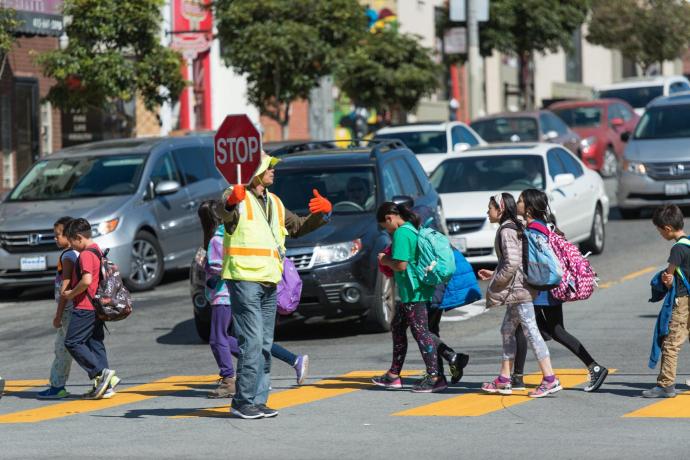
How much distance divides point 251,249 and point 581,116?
2643 cm

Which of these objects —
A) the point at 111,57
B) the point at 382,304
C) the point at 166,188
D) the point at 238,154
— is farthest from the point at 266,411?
the point at 111,57

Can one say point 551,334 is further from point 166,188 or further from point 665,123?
point 665,123

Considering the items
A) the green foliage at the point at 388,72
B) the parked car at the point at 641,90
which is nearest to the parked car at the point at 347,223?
the green foliage at the point at 388,72

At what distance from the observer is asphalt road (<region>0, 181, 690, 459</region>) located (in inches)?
351

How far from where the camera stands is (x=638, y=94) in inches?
1601

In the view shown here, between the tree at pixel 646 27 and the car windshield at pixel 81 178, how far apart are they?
42.2 m

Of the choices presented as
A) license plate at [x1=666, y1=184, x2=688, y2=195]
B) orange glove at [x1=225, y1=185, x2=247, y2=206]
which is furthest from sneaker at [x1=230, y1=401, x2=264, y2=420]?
license plate at [x1=666, y1=184, x2=688, y2=195]

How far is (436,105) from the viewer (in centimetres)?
5419

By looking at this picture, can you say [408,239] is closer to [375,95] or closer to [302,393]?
[302,393]

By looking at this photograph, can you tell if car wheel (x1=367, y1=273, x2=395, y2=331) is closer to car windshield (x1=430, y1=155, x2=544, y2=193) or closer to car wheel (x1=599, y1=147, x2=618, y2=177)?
car windshield (x1=430, y1=155, x2=544, y2=193)

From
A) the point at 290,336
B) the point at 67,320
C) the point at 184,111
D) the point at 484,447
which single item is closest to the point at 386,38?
the point at 184,111

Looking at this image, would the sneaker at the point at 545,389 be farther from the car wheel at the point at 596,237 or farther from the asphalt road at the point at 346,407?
the car wheel at the point at 596,237

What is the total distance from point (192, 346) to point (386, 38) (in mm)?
22936

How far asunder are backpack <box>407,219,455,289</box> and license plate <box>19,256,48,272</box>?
820 centimetres
